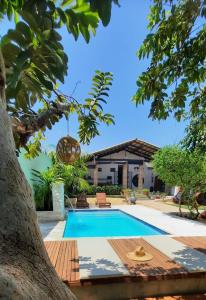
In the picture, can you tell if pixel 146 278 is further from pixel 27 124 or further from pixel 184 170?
pixel 184 170

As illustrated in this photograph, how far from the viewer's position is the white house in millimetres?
30375

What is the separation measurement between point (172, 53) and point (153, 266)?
4440mm

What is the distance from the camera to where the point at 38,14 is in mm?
1488

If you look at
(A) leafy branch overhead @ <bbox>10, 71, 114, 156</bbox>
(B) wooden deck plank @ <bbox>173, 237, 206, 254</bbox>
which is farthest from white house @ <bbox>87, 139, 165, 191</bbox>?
(A) leafy branch overhead @ <bbox>10, 71, 114, 156</bbox>

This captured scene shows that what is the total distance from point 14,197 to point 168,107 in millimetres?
4542

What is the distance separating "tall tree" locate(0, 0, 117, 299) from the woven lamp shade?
1.81 metres

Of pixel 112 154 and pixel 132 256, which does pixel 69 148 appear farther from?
pixel 112 154

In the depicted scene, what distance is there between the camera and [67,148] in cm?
475

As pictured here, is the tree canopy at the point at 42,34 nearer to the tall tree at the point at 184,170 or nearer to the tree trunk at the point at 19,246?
the tree trunk at the point at 19,246

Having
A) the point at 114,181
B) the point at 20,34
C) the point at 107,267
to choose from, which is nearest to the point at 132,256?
the point at 107,267

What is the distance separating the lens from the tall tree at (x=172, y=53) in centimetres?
382

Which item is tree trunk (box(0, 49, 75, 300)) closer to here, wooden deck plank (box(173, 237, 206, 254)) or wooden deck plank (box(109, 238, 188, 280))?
wooden deck plank (box(109, 238, 188, 280))

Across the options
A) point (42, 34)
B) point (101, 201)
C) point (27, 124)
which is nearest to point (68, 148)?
point (27, 124)

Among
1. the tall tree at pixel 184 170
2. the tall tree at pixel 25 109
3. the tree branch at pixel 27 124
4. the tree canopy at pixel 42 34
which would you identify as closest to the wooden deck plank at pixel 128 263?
the tree branch at pixel 27 124
